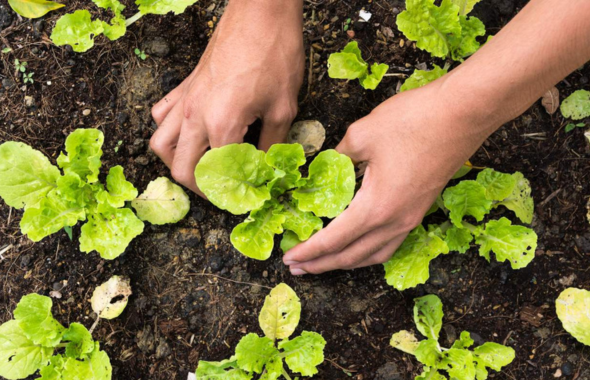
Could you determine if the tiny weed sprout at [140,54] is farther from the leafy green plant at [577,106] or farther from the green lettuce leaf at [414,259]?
the leafy green plant at [577,106]

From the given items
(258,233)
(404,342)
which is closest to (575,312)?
(404,342)

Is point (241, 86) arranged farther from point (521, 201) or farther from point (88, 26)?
point (521, 201)

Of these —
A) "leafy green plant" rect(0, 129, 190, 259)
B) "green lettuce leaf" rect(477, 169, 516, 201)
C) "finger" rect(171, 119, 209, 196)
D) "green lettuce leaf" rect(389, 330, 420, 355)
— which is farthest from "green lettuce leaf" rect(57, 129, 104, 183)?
"green lettuce leaf" rect(477, 169, 516, 201)

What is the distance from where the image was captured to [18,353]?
2.09 m

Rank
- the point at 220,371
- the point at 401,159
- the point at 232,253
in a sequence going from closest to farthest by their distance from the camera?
the point at 401,159 → the point at 220,371 → the point at 232,253

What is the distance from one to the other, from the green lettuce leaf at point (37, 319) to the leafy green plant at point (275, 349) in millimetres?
613

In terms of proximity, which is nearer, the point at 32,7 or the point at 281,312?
the point at 281,312

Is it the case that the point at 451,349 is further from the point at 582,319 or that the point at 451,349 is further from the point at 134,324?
the point at 134,324

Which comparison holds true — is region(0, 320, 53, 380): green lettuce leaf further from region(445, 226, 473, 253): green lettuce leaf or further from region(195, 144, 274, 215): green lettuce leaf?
region(445, 226, 473, 253): green lettuce leaf

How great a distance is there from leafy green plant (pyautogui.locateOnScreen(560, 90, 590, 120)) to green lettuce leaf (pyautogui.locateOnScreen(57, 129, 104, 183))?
2009mm

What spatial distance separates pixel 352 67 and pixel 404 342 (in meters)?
1.17

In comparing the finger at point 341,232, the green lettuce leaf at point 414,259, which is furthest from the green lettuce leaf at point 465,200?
the finger at point 341,232

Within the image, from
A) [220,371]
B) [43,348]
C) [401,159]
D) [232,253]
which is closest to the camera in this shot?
[401,159]

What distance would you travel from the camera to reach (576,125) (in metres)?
2.35
